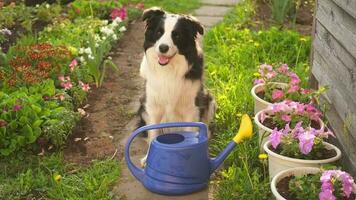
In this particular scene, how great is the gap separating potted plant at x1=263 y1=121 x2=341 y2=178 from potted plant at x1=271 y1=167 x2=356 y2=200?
11cm

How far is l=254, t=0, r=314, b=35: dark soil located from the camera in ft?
21.3

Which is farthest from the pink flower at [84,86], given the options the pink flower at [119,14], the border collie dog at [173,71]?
the pink flower at [119,14]

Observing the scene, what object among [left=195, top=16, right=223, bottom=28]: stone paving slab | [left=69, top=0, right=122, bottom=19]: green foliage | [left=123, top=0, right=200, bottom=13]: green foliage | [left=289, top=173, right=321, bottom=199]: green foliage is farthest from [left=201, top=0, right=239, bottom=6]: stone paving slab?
[left=289, top=173, right=321, bottom=199]: green foliage

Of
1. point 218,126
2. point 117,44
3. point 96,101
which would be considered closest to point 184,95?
point 218,126

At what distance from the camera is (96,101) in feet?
15.3

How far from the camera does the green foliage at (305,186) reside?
251 centimetres

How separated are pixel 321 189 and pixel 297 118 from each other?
2.68 feet

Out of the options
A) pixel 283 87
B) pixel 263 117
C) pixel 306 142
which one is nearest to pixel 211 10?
pixel 283 87

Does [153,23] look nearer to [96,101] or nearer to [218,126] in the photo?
[218,126]

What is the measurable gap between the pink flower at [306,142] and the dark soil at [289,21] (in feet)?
12.4

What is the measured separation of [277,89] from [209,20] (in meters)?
3.42

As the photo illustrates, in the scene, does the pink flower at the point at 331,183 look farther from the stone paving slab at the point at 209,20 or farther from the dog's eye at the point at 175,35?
the stone paving slab at the point at 209,20

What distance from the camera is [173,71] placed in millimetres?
3590

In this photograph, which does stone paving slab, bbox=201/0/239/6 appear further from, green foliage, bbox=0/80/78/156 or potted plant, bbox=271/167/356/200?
potted plant, bbox=271/167/356/200
